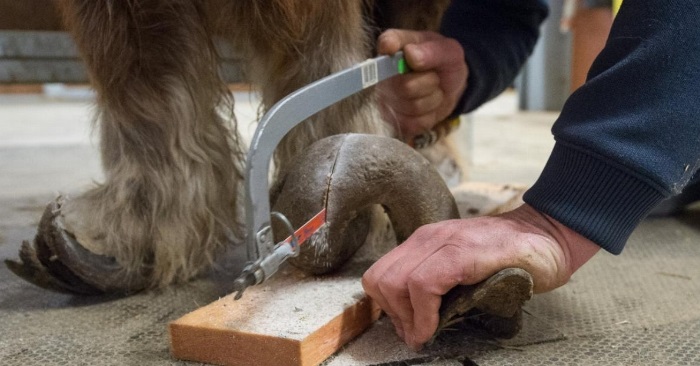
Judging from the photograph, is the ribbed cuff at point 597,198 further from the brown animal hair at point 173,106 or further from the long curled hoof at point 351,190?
the brown animal hair at point 173,106

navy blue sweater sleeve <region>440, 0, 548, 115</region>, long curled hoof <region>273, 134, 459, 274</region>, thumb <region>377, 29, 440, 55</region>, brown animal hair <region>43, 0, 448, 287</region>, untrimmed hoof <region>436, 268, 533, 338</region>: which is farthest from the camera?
navy blue sweater sleeve <region>440, 0, 548, 115</region>

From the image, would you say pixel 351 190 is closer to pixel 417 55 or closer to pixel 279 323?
pixel 279 323

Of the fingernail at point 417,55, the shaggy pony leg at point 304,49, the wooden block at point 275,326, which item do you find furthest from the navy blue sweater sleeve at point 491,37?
the wooden block at point 275,326

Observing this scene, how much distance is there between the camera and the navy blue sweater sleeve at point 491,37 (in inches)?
45.0

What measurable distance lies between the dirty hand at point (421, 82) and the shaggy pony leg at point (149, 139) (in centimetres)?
25

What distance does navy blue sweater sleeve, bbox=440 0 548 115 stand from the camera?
3.75ft

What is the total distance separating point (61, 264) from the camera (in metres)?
0.73

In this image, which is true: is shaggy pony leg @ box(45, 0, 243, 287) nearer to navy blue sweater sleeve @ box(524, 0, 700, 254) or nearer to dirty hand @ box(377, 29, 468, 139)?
dirty hand @ box(377, 29, 468, 139)

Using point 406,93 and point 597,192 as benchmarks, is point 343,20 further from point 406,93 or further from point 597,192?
point 597,192

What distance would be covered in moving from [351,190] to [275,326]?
0.16 metres

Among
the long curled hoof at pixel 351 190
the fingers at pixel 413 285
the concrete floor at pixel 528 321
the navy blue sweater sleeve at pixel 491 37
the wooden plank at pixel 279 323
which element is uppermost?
the navy blue sweater sleeve at pixel 491 37

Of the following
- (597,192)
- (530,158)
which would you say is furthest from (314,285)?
(530,158)

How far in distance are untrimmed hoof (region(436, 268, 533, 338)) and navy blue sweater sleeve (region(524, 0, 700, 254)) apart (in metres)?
0.08

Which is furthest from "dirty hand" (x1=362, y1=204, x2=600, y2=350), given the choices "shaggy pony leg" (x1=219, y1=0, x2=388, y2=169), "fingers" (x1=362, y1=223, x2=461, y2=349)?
"shaggy pony leg" (x1=219, y1=0, x2=388, y2=169)
